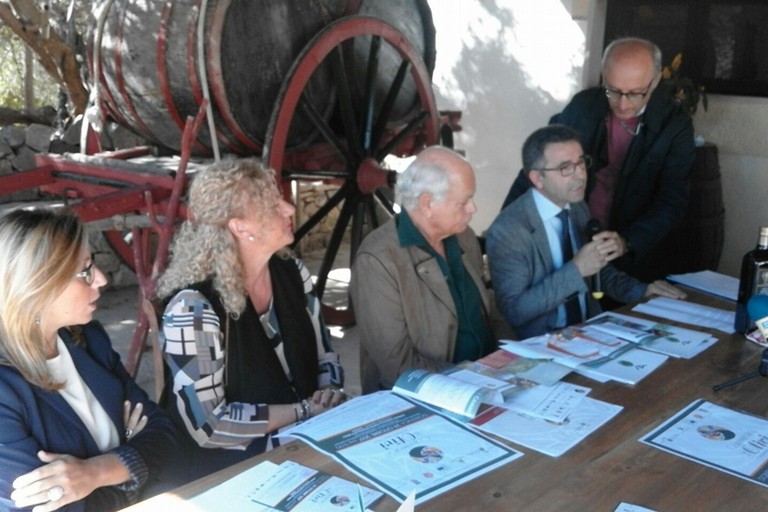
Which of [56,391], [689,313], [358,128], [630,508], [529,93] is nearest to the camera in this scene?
[630,508]

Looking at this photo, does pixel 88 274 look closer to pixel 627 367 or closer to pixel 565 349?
pixel 565 349

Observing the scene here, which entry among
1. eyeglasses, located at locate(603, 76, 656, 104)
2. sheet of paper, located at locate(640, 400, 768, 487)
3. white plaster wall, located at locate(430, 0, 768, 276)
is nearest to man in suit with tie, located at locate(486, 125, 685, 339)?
eyeglasses, located at locate(603, 76, 656, 104)

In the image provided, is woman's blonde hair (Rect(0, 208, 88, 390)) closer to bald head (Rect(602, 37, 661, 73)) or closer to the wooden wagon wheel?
the wooden wagon wheel

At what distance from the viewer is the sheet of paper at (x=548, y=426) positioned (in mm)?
1709

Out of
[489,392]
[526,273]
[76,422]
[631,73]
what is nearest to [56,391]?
[76,422]

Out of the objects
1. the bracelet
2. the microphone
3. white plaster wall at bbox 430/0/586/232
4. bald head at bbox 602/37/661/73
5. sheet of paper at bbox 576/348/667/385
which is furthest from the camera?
white plaster wall at bbox 430/0/586/232

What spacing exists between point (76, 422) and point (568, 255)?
1.71 metres

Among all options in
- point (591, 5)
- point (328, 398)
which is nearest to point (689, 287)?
point (328, 398)

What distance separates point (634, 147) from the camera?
132 inches

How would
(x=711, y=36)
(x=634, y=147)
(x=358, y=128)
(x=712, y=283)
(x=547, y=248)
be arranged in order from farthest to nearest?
1. (x=711, y=36)
2. (x=358, y=128)
3. (x=634, y=147)
4. (x=712, y=283)
5. (x=547, y=248)

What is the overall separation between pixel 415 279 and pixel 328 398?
1.41ft

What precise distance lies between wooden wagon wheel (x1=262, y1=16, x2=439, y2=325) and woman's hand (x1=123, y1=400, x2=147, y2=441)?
1955mm

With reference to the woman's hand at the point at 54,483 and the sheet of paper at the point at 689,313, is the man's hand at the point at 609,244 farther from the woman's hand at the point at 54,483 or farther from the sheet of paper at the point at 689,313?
the woman's hand at the point at 54,483

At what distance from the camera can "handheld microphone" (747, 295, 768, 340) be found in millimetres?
2076
